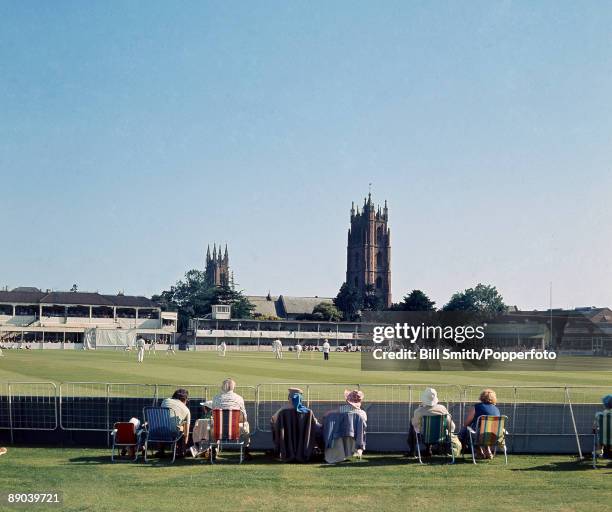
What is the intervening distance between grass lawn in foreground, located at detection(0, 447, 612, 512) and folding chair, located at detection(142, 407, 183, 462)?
447 millimetres

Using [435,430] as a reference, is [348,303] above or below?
above

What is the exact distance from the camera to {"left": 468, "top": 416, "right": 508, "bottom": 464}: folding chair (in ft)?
46.7

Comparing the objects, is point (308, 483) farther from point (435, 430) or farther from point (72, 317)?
point (72, 317)

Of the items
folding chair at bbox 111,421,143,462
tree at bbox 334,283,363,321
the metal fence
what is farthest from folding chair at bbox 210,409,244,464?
tree at bbox 334,283,363,321

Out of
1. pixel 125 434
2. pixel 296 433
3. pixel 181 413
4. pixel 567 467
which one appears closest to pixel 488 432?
pixel 567 467

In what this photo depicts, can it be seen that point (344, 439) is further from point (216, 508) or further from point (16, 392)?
point (16, 392)

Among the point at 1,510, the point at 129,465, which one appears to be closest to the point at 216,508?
the point at 1,510

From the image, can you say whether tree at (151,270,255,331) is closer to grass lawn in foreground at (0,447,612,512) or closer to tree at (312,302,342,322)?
tree at (312,302,342,322)

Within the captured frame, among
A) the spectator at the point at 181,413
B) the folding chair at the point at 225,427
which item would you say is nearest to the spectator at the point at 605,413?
the folding chair at the point at 225,427

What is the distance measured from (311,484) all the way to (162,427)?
3140mm

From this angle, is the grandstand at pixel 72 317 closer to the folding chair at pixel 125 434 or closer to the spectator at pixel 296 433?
the folding chair at pixel 125 434

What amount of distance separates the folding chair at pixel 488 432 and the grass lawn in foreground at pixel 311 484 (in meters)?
0.32

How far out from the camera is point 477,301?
641ft

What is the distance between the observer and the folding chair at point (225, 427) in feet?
46.3
